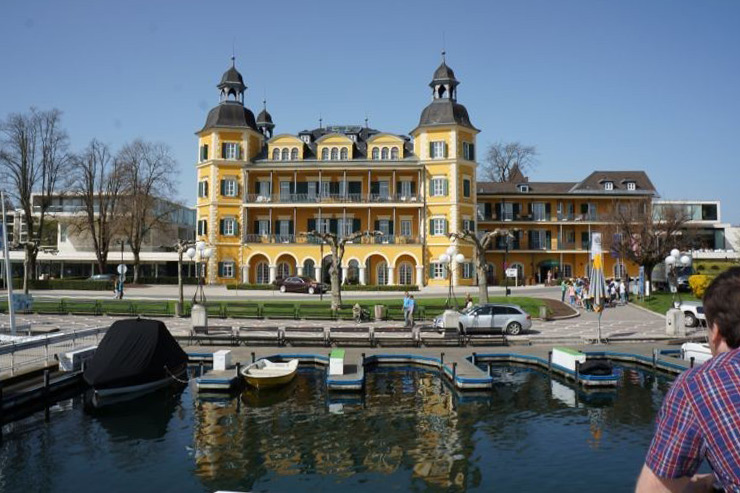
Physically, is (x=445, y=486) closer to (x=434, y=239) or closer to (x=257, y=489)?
(x=257, y=489)

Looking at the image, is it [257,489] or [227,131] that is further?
[227,131]

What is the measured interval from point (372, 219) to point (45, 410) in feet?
145

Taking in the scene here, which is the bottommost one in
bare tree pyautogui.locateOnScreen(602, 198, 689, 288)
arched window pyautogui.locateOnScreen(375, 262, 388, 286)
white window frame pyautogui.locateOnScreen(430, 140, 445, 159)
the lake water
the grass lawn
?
the lake water

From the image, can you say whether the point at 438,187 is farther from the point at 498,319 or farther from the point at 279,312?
the point at 498,319

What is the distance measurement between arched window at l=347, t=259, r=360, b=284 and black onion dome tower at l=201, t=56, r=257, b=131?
17633 mm

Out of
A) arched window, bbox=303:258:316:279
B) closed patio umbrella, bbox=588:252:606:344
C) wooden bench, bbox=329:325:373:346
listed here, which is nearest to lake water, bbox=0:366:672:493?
wooden bench, bbox=329:325:373:346

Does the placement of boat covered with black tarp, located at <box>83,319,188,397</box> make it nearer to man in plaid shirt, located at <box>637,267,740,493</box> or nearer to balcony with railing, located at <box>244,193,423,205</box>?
man in plaid shirt, located at <box>637,267,740,493</box>

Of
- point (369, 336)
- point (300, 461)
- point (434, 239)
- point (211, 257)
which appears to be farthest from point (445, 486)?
point (211, 257)

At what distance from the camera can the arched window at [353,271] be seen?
57.1 metres

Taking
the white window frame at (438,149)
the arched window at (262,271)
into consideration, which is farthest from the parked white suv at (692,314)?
the arched window at (262,271)

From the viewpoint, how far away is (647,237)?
44.5m

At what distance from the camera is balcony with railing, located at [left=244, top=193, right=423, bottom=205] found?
58281 mm

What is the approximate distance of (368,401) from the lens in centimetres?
1745

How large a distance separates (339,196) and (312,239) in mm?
5274
